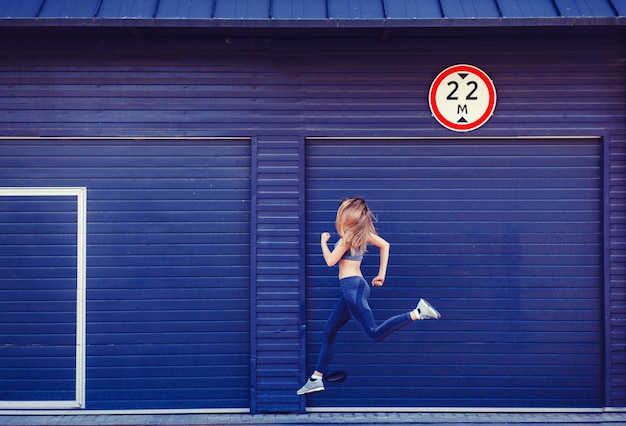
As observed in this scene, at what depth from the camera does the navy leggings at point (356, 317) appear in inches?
225

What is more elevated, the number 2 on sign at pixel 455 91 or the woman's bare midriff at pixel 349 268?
the number 2 on sign at pixel 455 91

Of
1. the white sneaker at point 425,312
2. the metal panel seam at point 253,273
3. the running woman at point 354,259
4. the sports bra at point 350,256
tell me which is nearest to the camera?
the white sneaker at point 425,312

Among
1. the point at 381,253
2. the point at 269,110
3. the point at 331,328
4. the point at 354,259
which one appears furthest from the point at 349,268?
the point at 269,110

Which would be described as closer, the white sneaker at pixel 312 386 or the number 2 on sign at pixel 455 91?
the white sneaker at pixel 312 386

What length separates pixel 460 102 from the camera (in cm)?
687

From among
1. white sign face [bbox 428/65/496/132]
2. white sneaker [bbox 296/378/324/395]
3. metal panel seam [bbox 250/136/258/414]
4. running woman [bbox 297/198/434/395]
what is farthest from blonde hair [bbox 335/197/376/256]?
white sign face [bbox 428/65/496/132]

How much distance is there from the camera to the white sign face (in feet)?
22.5

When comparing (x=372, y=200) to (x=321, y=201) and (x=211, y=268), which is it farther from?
(x=211, y=268)

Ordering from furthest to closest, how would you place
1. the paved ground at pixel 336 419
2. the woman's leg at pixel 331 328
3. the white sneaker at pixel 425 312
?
1. the paved ground at pixel 336 419
2. the woman's leg at pixel 331 328
3. the white sneaker at pixel 425 312

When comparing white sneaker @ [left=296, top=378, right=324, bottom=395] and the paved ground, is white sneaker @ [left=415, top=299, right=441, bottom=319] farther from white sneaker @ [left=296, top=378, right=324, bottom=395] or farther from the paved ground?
the paved ground

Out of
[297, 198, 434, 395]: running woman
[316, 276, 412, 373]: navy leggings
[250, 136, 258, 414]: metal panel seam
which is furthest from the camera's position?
[250, 136, 258, 414]: metal panel seam

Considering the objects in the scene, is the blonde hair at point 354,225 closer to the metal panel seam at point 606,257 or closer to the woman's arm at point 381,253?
the woman's arm at point 381,253

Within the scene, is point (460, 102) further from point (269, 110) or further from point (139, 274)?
point (139, 274)

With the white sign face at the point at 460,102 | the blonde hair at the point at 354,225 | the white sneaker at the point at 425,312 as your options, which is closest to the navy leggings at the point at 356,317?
the white sneaker at the point at 425,312
